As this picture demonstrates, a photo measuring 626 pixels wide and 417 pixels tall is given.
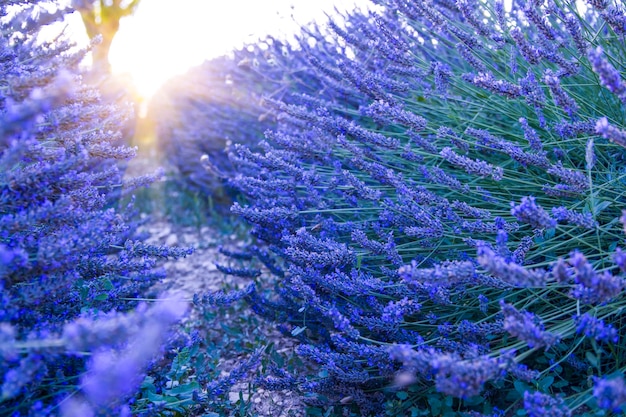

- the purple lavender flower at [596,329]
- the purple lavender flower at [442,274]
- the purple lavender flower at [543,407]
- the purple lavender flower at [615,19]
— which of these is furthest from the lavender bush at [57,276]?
the purple lavender flower at [615,19]

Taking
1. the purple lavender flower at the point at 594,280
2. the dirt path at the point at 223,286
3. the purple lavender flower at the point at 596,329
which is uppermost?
the purple lavender flower at the point at 594,280

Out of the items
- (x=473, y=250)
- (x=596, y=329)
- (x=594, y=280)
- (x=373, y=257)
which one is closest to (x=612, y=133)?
(x=594, y=280)

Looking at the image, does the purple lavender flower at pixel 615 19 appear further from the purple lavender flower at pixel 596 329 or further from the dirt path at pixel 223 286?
the dirt path at pixel 223 286

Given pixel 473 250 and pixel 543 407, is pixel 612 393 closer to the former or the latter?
pixel 543 407

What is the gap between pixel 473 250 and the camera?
71.0 inches

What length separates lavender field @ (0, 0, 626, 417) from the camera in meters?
1.09

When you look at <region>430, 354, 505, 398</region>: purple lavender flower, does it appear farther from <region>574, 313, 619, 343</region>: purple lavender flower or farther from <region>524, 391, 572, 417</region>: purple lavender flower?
<region>574, 313, 619, 343</region>: purple lavender flower

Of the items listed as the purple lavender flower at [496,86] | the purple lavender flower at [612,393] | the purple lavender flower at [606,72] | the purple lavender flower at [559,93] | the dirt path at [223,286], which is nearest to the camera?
the purple lavender flower at [612,393]

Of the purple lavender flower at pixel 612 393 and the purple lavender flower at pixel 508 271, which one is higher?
the purple lavender flower at pixel 508 271

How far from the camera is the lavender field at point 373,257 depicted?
1.09 meters

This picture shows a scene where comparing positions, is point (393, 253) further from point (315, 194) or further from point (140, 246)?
point (140, 246)

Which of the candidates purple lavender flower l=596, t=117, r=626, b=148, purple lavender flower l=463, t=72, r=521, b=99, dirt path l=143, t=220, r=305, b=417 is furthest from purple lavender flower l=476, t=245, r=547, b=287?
dirt path l=143, t=220, r=305, b=417

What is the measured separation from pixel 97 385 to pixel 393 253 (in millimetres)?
964

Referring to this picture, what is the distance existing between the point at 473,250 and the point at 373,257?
33 cm
